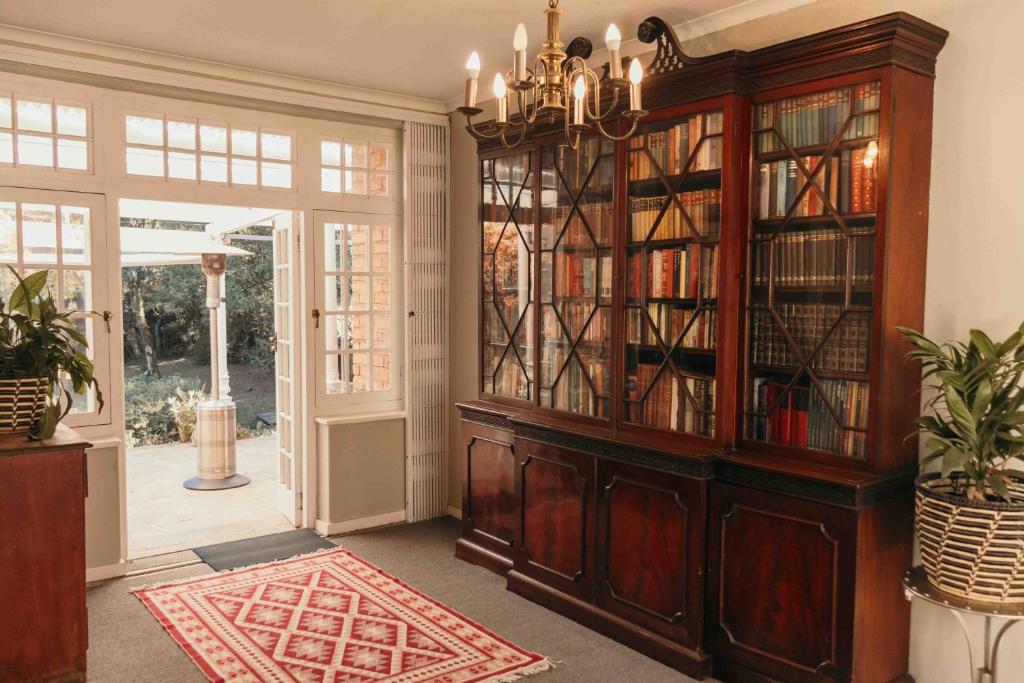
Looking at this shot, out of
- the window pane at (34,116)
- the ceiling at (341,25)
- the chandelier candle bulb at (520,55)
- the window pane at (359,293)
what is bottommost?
the window pane at (359,293)

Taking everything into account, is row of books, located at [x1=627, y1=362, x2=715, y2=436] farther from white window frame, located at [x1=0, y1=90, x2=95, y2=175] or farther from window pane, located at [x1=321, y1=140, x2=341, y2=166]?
white window frame, located at [x1=0, y1=90, x2=95, y2=175]

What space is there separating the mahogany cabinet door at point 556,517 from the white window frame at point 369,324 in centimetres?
153

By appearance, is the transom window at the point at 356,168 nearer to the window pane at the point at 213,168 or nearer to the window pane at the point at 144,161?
the window pane at the point at 213,168

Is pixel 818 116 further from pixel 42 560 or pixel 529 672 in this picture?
pixel 42 560

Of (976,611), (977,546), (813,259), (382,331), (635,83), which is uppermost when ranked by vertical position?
(635,83)

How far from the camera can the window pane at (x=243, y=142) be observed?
4688 millimetres

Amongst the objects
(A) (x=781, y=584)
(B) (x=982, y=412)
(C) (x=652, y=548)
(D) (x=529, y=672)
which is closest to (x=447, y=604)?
(D) (x=529, y=672)

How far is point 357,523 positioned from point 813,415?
3235mm

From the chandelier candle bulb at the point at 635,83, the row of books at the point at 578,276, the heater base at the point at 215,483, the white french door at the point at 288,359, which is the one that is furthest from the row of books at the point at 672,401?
the heater base at the point at 215,483

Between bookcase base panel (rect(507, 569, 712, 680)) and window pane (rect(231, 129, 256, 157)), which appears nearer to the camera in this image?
bookcase base panel (rect(507, 569, 712, 680))

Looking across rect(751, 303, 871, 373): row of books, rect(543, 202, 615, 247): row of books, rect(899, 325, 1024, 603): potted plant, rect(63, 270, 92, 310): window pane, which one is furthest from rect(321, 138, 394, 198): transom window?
rect(899, 325, 1024, 603): potted plant

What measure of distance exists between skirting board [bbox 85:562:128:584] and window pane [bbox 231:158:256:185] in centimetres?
231

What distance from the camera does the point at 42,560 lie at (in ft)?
9.59

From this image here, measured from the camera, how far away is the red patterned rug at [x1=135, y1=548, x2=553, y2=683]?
3.21 metres
